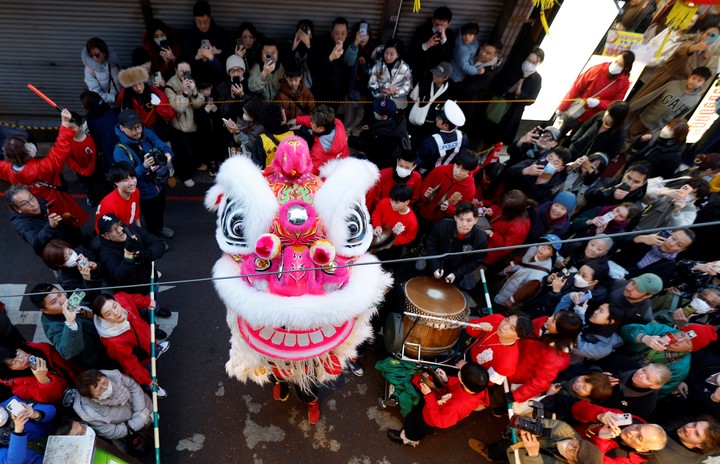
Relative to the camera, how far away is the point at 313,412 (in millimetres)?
4621

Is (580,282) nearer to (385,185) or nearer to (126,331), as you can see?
(385,185)

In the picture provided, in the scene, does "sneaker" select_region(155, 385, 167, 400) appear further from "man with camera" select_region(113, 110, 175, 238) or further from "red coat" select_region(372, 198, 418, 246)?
"red coat" select_region(372, 198, 418, 246)

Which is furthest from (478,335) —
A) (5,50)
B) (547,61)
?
(5,50)

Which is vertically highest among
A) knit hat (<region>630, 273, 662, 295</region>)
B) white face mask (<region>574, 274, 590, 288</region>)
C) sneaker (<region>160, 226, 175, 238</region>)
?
knit hat (<region>630, 273, 662, 295</region>)

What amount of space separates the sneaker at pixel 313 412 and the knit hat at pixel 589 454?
251 cm

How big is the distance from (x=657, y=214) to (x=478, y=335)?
3.02m

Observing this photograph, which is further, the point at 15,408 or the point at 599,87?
the point at 599,87

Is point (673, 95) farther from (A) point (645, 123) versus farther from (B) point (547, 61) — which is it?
(B) point (547, 61)

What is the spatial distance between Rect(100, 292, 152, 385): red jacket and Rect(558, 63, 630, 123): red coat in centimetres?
672

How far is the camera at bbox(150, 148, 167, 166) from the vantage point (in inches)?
198

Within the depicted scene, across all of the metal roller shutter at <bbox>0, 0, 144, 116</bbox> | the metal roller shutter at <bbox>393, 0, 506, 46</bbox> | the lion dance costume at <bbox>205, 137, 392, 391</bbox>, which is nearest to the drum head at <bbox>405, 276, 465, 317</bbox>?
the lion dance costume at <bbox>205, 137, 392, 391</bbox>

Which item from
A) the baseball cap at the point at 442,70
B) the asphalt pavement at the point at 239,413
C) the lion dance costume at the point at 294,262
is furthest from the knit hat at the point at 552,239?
the baseball cap at the point at 442,70

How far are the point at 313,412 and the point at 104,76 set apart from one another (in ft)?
16.3

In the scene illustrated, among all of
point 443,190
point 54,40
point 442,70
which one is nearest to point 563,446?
point 443,190
